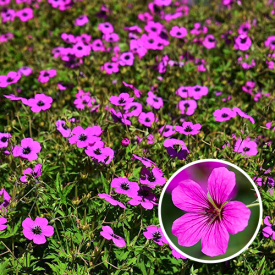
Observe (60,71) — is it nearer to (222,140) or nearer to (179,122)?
(179,122)

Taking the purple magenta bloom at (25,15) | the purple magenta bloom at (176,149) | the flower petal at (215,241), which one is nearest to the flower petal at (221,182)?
the flower petal at (215,241)

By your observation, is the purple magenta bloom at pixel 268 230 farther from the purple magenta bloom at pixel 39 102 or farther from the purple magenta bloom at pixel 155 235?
the purple magenta bloom at pixel 39 102

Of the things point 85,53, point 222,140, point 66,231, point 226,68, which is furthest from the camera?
point 226,68

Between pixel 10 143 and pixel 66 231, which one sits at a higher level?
pixel 10 143

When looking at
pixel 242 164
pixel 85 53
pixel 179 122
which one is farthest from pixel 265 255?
pixel 85 53

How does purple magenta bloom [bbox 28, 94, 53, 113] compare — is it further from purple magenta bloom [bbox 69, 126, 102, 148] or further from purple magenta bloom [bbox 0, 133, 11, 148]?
purple magenta bloom [bbox 69, 126, 102, 148]

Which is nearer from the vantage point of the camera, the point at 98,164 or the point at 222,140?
the point at 98,164
